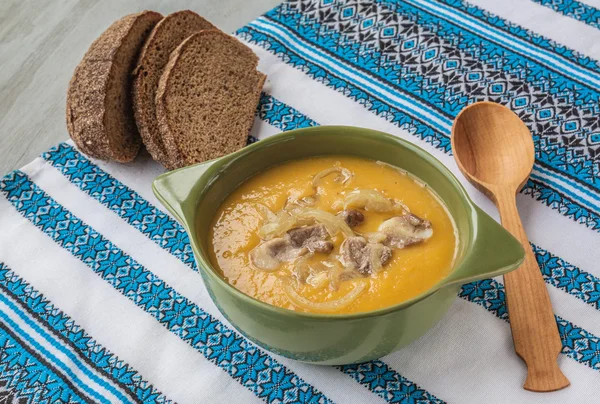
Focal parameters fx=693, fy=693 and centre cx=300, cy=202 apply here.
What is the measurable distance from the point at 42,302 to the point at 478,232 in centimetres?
125

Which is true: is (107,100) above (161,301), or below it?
above

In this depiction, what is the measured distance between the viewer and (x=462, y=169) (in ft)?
7.21

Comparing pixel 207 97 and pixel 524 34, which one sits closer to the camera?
pixel 207 97

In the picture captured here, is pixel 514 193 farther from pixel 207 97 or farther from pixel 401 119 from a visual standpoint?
pixel 207 97

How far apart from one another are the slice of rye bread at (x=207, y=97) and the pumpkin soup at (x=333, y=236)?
0.46 meters

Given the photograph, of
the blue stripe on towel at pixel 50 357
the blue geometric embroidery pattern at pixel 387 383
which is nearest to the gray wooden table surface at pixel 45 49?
the blue stripe on towel at pixel 50 357

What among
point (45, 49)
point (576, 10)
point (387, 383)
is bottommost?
point (387, 383)

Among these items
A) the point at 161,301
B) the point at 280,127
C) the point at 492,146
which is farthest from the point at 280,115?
the point at 161,301

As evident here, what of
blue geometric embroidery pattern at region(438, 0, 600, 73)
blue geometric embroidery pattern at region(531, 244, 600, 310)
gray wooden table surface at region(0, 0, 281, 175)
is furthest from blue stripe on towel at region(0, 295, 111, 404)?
blue geometric embroidery pattern at region(438, 0, 600, 73)

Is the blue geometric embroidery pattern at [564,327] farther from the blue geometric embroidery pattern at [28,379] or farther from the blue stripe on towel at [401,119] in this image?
the blue geometric embroidery pattern at [28,379]

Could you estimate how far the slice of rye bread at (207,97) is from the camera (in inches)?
92.4

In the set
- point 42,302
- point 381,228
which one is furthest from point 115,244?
point 381,228

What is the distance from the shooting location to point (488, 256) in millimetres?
1578

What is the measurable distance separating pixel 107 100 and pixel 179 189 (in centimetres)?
70
